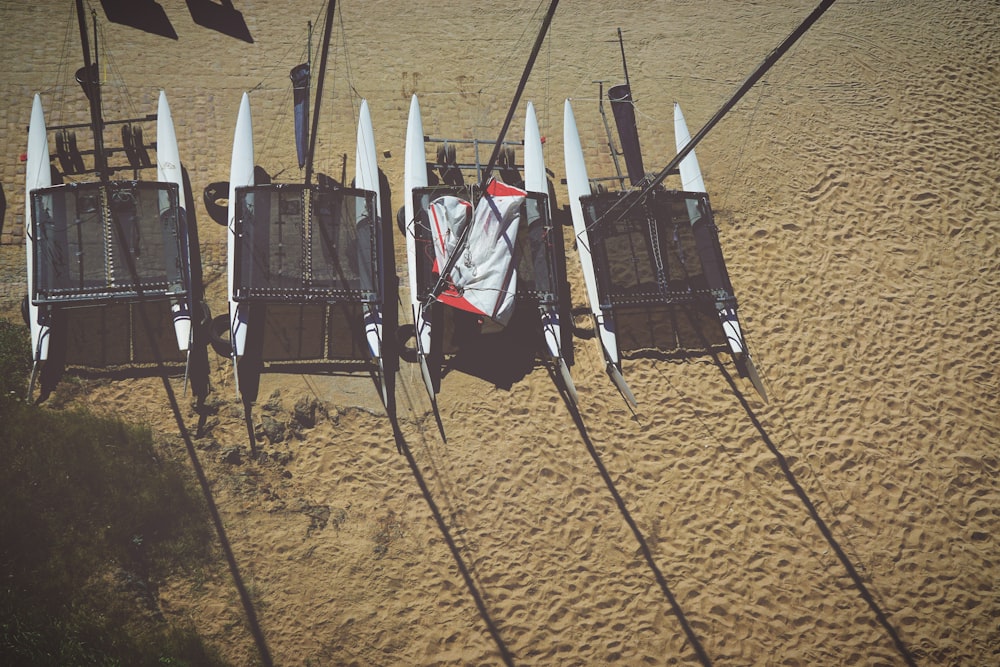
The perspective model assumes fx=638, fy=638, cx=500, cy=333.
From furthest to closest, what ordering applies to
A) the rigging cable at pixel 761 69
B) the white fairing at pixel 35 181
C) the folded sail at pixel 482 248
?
the folded sail at pixel 482 248 < the white fairing at pixel 35 181 < the rigging cable at pixel 761 69

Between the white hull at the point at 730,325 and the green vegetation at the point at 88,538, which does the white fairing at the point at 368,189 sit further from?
the white hull at the point at 730,325

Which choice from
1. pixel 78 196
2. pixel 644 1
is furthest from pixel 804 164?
pixel 78 196

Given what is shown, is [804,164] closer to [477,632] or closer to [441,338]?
[441,338]

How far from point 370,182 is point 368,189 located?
29 centimetres

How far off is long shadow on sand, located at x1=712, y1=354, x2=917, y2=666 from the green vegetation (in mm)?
8939

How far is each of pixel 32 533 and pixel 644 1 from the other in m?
16.2

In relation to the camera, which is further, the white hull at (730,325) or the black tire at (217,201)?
the black tire at (217,201)

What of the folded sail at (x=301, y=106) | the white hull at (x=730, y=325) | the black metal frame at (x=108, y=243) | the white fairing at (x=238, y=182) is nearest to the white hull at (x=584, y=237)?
the white hull at (x=730, y=325)

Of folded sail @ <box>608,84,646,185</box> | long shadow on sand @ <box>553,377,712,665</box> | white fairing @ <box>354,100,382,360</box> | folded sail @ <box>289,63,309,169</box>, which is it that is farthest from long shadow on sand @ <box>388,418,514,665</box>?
folded sail @ <box>608,84,646,185</box>

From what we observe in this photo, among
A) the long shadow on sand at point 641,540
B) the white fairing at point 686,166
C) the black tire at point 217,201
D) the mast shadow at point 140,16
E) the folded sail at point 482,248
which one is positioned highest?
the mast shadow at point 140,16

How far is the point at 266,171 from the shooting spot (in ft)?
39.9

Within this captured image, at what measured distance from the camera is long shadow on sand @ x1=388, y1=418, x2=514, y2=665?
931 centimetres

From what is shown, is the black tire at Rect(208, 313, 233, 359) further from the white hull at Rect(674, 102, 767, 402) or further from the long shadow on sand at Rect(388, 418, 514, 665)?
the white hull at Rect(674, 102, 767, 402)

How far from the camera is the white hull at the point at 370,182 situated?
10539 mm
